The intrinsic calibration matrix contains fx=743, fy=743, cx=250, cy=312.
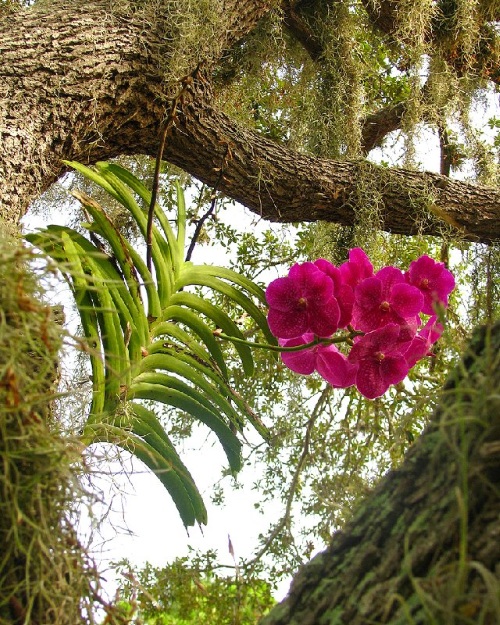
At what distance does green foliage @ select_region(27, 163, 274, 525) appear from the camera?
4.10ft

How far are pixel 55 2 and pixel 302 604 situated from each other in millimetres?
1572

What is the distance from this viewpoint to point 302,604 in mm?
546

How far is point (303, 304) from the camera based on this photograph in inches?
47.6

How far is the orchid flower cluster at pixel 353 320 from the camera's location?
47.1 inches

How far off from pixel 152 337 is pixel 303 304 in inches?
14.4

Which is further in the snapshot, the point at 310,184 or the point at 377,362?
the point at 310,184

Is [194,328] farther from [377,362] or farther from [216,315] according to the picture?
[377,362]

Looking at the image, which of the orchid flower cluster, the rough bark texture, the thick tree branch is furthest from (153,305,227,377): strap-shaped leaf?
the rough bark texture

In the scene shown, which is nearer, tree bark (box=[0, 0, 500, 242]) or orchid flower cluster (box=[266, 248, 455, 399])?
orchid flower cluster (box=[266, 248, 455, 399])

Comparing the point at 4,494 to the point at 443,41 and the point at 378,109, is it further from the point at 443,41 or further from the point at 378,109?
the point at 378,109

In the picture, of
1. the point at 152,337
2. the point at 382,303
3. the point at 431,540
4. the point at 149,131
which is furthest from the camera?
the point at 149,131

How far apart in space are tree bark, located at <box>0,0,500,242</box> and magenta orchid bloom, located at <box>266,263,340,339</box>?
234mm

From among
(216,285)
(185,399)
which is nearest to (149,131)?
(216,285)

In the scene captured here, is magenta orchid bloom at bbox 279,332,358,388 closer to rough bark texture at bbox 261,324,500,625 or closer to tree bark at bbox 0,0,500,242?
tree bark at bbox 0,0,500,242
